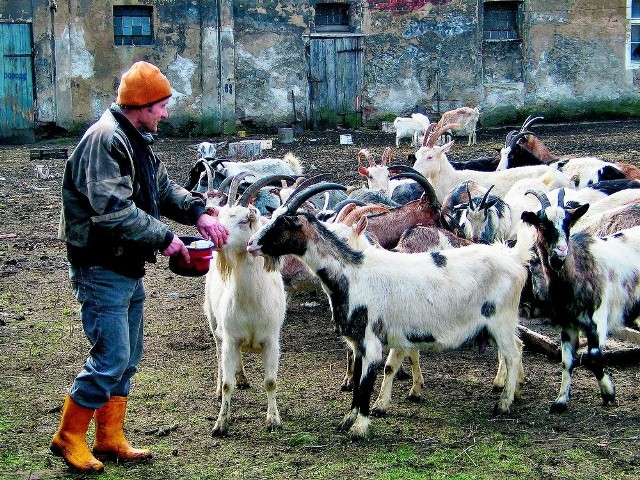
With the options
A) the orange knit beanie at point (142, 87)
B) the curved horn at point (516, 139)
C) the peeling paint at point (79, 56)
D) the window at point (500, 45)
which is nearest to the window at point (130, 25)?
the peeling paint at point (79, 56)

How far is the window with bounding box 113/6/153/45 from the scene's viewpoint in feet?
66.6

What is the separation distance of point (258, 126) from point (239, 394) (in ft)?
50.1

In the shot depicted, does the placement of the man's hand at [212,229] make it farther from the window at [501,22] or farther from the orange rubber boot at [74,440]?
the window at [501,22]

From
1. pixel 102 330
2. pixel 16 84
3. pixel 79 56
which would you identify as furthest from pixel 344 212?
pixel 16 84

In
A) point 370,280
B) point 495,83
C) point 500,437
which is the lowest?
point 500,437

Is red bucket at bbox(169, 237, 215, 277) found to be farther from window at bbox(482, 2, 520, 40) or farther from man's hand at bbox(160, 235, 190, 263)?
window at bbox(482, 2, 520, 40)

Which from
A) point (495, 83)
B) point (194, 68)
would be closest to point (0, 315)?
point (194, 68)

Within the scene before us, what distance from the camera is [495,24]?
71.1 feet

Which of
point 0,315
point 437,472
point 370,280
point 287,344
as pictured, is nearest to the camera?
point 437,472

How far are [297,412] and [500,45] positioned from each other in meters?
17.2

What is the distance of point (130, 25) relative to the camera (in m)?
20.4

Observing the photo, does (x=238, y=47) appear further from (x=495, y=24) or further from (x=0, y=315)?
(x=0, y=315)

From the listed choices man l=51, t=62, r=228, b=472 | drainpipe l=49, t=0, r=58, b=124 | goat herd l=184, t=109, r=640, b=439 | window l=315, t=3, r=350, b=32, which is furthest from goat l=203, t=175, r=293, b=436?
window l=315, t=3, r=350, b=32

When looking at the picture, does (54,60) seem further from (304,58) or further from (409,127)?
(409,127)
